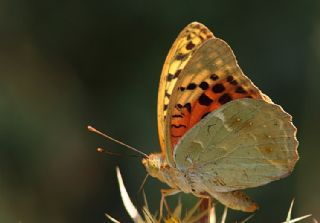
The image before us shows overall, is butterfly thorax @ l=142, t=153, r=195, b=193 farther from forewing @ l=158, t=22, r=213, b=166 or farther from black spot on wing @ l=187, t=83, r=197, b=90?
black spot on wing @ l=187, t=83, r=197, b=90

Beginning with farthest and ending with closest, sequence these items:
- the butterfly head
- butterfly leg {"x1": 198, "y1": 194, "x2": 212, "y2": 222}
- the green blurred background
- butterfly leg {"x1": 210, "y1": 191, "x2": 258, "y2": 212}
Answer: the green blurred background, the butterfly head, butterfly leg {"x1": 198, "y1": 194, "x2": 212, "y2": 222}, butterfly leg {"x1": 210, "y1": 191, "x2": 258, "y2": 212}

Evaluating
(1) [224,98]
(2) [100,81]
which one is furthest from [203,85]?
(2) [100,81]

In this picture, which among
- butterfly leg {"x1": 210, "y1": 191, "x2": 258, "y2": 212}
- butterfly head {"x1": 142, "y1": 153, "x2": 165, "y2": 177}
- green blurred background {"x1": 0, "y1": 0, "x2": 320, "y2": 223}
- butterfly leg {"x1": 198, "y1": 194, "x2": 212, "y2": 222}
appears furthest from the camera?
green blurred background {"x1": 0, "y1": 0, "x2": 320, "y2": 223}

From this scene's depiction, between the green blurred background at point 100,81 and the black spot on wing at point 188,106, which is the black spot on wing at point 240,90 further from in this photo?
the green blurred background at point 100,81

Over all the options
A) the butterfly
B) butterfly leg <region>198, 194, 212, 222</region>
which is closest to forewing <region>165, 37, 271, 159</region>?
the butterfly

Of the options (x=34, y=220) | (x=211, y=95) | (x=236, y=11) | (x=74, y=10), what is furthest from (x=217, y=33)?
(x=211, y=95)

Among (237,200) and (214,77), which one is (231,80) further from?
(237,200)

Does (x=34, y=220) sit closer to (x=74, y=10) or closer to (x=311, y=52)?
(x=74, y=10)
